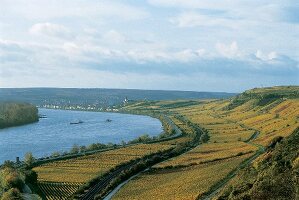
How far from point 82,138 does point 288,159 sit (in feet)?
377

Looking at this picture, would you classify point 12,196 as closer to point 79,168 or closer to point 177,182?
point 177,182

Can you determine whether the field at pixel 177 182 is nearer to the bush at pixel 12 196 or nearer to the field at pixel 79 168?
the field at pixel 79 168

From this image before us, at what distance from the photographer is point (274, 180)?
45.3m

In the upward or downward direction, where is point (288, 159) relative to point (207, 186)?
upward

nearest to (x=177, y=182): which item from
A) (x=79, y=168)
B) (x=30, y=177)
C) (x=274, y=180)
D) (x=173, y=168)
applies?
(x=173, y=168)

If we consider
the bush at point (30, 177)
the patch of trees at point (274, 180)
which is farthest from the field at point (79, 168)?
the patch of trees at point (274, 180)

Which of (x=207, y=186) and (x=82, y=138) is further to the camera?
(x=82, y=138)

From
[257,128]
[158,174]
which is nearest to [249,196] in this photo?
[158,174]

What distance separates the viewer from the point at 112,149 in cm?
12106

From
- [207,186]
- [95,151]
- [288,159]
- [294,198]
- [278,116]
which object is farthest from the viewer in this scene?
[278,116]

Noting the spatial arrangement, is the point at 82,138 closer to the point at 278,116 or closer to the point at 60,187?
the point at 278,116

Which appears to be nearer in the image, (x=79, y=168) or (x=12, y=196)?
(x=12, y=196)

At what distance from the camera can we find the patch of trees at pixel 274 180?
42844 mm

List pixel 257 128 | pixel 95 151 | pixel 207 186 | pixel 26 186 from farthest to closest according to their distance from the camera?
1. pixel 257 128
2. pixel 95 151
3. pixel 26 186
4. pixel 207 186
